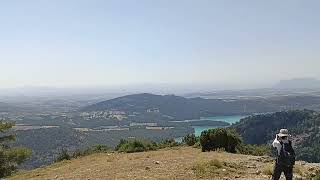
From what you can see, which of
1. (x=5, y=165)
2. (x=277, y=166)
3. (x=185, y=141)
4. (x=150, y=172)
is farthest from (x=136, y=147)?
(x=277, y=166)

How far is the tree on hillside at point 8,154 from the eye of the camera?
91.3 ft

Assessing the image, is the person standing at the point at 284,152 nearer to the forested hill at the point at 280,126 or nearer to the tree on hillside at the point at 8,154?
the tree on hillside at the point at 8,154

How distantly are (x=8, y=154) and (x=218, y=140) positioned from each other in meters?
13.9

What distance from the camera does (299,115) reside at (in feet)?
411

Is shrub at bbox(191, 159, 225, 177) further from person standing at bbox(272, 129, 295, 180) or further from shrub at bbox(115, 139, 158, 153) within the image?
shrub at bbox(115, 139, 158, 153)

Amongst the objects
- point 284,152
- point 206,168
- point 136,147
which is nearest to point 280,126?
point 136,147

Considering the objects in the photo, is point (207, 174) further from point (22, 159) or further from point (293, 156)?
→ point (22, 159)

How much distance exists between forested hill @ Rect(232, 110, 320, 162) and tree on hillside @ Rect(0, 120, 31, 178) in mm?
68935

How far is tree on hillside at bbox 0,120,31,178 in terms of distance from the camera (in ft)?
91.3

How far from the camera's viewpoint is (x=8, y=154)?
28656 mm

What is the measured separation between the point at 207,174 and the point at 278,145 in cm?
476

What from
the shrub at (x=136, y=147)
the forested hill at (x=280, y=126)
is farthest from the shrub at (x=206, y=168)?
the forested hill at (x=280, y=126)

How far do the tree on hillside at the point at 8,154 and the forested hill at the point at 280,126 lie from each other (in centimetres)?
6893

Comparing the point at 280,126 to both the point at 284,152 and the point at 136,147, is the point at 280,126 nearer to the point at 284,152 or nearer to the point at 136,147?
the point at 136,147
